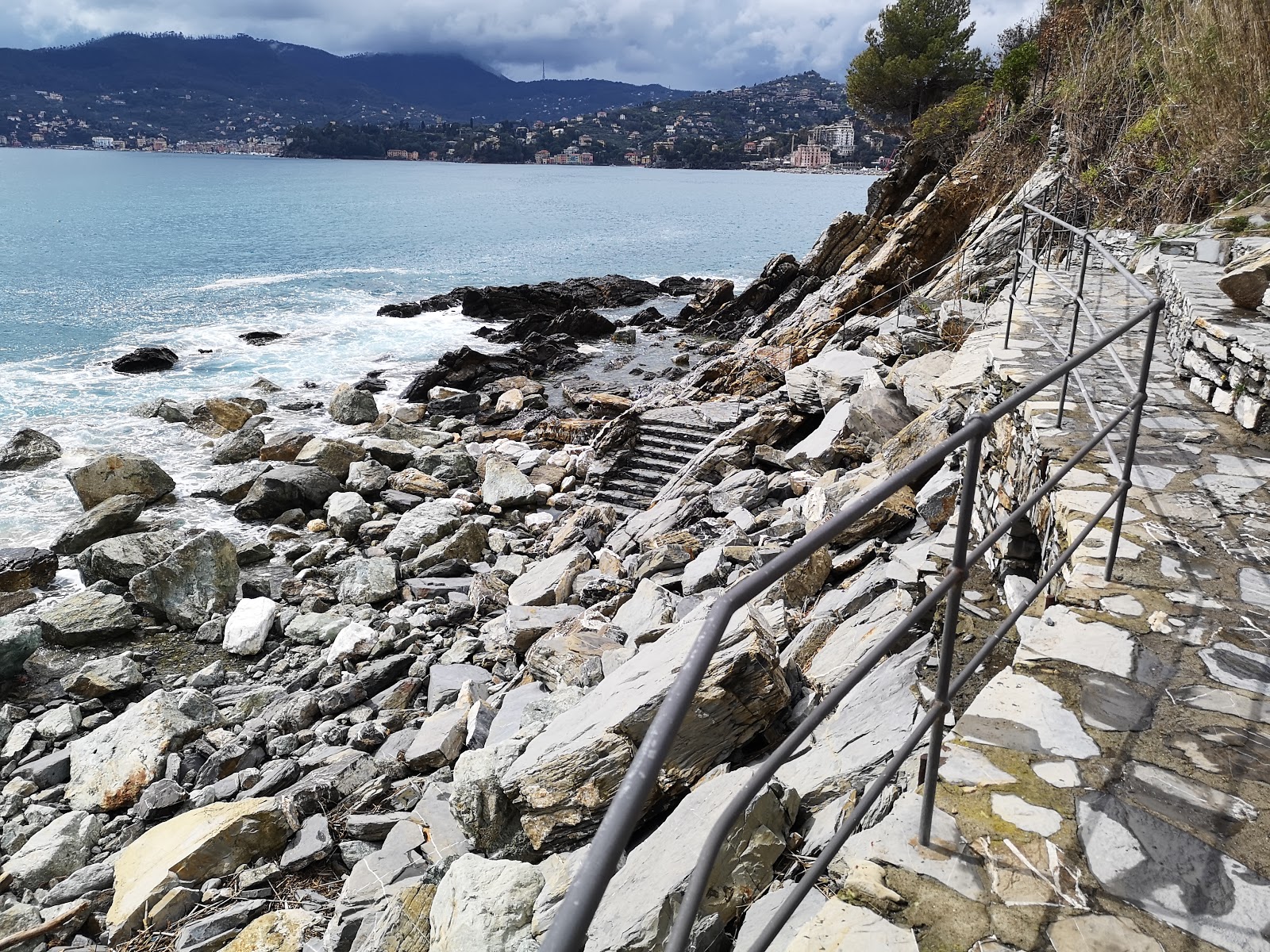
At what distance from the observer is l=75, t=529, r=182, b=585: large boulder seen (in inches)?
473

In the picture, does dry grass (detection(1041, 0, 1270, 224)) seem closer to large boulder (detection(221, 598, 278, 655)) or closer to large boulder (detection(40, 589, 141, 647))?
large boulder (detection(221, 598, 278, 655))

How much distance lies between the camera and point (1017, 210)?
45.9 ft

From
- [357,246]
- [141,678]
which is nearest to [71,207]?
[357,246]

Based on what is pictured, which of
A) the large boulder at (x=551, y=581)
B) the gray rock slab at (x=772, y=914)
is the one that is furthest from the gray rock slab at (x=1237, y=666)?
the large boulder at (x=551, y=581)

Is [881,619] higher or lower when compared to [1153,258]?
lower

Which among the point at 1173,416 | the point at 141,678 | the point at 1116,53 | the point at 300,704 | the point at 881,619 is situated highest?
the point at 1116,53

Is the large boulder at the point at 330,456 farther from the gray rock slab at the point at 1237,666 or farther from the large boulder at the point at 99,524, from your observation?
the gray rock slab at the point at 1237,666

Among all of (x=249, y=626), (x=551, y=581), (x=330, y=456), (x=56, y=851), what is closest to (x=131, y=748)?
(x=56, y=851)

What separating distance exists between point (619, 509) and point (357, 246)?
49468mm

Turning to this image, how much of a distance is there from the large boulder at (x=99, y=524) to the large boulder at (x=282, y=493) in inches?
64.3

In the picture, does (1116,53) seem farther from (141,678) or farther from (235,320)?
(235,320)

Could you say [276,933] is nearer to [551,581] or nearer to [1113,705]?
[1113,705]

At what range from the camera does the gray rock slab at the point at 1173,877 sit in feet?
6.33

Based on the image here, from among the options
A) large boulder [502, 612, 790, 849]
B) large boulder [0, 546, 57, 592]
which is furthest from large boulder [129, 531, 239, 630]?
large boulder [502, 612, 790, 849]
